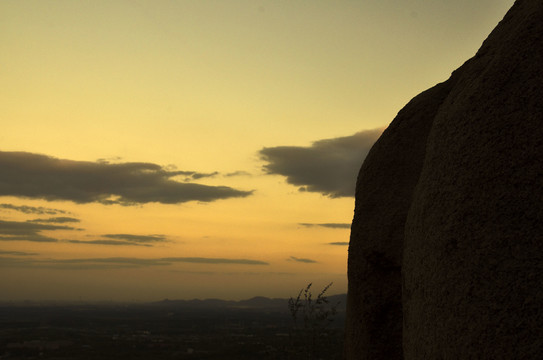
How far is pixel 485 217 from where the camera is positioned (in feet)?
10.2

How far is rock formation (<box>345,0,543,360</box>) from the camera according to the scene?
9.39 ft

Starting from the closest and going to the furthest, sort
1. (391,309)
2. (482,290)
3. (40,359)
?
1. (482,290)
2. (391,309)
3. (40,359)

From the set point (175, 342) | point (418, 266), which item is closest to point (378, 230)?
point (418, 266)

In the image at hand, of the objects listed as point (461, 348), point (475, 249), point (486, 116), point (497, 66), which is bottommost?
point (461, 348)

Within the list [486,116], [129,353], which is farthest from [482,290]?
[129,353]

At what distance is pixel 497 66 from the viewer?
143 inches

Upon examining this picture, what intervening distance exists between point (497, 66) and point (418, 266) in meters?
1.40

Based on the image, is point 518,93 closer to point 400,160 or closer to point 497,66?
point 497,66

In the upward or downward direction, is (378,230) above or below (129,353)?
above

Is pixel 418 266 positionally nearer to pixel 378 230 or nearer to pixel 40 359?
pixel 378 230

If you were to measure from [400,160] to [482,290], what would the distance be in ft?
7.41

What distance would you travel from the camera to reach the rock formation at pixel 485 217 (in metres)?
2.86

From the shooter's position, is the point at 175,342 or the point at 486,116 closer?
the point at 486,116

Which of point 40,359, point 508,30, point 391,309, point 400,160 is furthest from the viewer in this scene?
point 40,359
